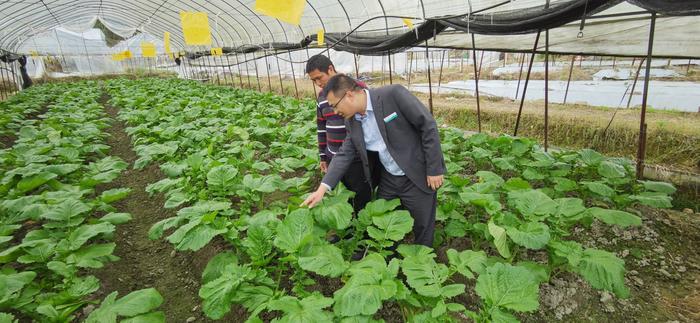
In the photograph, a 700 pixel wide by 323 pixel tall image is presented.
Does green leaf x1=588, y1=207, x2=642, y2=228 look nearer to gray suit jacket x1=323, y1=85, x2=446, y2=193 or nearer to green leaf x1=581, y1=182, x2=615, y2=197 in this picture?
green leaf x1=581, y1=182, x2=615, y2=197

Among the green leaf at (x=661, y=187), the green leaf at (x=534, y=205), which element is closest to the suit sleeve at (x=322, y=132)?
the green leaf at (x=534, y=205)

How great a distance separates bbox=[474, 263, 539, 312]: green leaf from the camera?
1.69m

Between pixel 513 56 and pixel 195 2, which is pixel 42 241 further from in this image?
pixel 513 56

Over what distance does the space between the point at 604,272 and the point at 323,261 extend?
156 cm

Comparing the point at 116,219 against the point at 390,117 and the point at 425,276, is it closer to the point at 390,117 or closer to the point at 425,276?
the point at 390,117

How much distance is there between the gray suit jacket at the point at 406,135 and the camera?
2316 millimetres

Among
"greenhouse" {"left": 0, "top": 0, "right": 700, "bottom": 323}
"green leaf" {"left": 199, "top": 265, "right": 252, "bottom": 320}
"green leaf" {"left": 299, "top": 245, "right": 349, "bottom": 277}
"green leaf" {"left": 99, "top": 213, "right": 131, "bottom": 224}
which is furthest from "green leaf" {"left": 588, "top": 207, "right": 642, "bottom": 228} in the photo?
"green leaf" {"left": 99, "top": 213, "right": 131, "bottom": 224}

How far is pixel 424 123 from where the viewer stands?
90.7 inches

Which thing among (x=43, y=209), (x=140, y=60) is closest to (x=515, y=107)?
(x=43, y=209)

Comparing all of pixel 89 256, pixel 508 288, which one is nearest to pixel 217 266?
pixel 89 256

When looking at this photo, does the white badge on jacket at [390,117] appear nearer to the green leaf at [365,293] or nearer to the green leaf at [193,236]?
the green leaf at [365,293]

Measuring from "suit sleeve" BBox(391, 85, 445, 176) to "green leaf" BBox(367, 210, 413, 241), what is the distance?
0.37 m

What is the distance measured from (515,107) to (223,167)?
7777 millimetres

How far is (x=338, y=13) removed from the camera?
997cm
